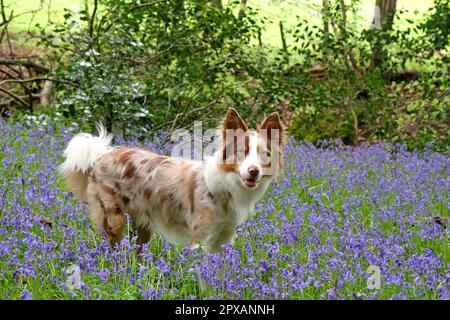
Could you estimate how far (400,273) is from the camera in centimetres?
504

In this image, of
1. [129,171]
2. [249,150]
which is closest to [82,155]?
[129,171]

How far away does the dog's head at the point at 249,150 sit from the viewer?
5594mm

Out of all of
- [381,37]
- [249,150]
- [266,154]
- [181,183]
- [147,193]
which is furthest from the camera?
[381,37]

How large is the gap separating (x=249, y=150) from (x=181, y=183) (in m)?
0.83

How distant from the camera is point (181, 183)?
618 cm

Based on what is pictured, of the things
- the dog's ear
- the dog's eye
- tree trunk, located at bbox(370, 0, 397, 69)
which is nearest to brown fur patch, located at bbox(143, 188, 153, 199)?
the dog's ear

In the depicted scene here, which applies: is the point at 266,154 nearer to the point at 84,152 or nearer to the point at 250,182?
the point at 250,182

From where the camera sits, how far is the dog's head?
559 cm

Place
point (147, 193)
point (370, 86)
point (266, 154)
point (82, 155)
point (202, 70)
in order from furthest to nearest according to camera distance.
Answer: point (370, 86), point (202, 70), point (82, 155), point (147, 193), point (266, 154)

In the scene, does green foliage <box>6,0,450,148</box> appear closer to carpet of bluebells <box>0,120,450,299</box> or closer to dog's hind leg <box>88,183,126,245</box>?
carpet of bluebells <box>0,120,450,299</box>

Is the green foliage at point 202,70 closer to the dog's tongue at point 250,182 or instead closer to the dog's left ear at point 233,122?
Answer: the dog's left ear at point 233,122

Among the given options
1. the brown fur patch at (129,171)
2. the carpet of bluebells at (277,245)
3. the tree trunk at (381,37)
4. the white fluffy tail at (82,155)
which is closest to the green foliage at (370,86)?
the tree trunk at (381,37)

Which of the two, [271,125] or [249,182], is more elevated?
[271,125]

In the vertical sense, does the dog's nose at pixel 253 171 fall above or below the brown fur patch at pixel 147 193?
above
